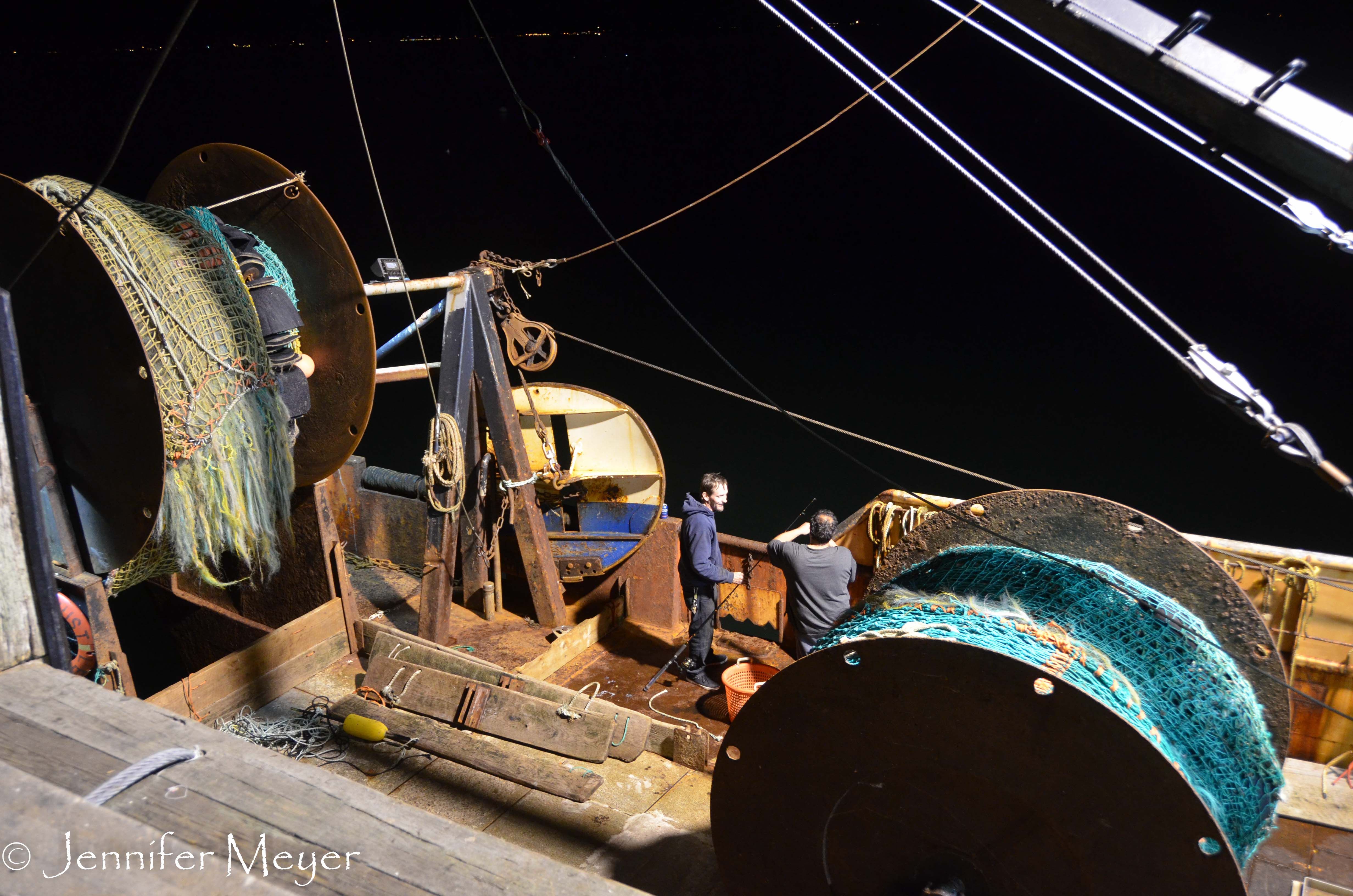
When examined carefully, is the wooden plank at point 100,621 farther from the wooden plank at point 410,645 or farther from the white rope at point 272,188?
the white rope at point 272,188

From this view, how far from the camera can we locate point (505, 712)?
4.35m

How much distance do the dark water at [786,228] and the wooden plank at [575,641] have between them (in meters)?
5.95

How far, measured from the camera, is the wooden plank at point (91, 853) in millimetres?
991

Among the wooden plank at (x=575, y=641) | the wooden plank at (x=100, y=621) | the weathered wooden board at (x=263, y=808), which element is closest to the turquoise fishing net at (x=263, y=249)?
the wooden plank at (x=100, y=621)

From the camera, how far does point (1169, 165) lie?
12117 millimetres

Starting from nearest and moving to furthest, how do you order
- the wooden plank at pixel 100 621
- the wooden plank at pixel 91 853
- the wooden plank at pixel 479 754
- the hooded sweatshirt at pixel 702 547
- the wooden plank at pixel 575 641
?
the wooden plank at pixel 91 853, the wooden plank at pixel 100 621, the wooden plank at pixel 479 754, the wooden plank at pixel 575 641, the hooded sweatshirt at pixel 702 547

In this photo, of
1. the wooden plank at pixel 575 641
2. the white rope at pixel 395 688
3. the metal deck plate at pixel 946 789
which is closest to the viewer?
the metal deck plate at pixel 946 789

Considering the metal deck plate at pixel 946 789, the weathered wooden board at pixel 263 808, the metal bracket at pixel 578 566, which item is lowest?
the metal bracket at pixel 578 566

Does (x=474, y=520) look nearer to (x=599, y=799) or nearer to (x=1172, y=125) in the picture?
(x=599, y=799)

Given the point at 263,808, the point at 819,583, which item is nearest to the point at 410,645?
the point at 819,583

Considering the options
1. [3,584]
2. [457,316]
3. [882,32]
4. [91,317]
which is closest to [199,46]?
[882,32]

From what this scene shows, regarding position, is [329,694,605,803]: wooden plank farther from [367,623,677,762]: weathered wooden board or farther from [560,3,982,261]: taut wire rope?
[560,3,982,261]: taut wire rope

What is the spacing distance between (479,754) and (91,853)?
333 cm

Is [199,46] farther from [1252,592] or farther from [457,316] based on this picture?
[1252,592]
